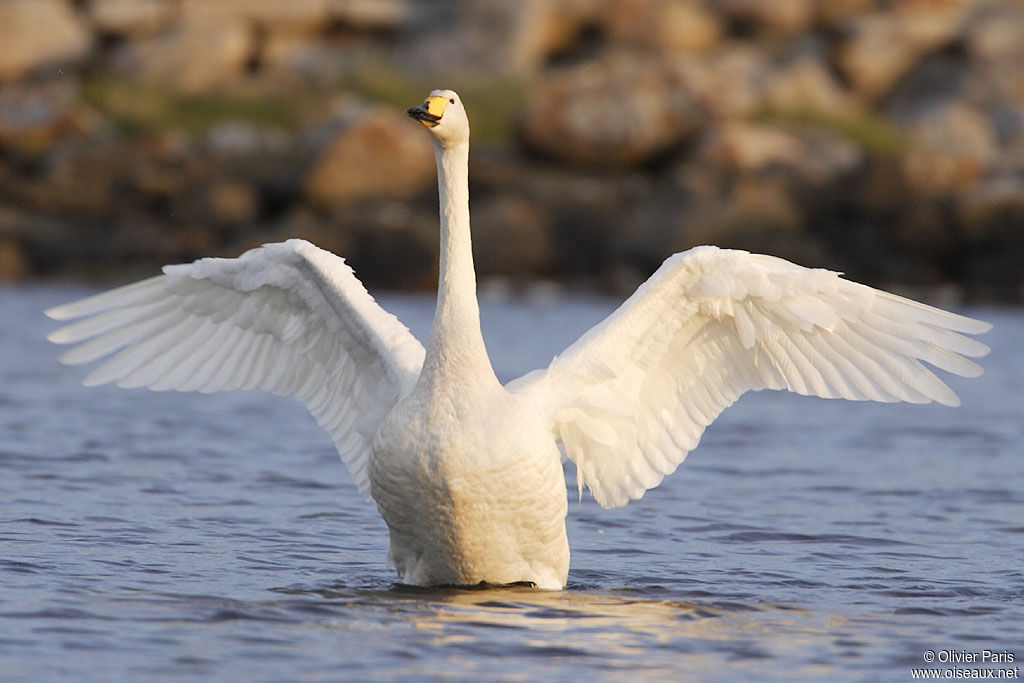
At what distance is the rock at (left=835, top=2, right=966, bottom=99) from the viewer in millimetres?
40719

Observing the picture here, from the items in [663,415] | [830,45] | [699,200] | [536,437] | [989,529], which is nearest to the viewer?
[536,437]

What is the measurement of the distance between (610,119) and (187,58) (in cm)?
1112

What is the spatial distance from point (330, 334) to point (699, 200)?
1821 centimetres

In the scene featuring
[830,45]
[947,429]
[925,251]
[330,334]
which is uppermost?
[830,45]

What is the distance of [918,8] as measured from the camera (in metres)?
42.3

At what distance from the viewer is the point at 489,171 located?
2841 cm

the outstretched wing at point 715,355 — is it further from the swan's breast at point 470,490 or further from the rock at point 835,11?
→ the rock at point 835,11

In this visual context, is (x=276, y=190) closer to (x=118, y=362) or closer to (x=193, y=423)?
(x=193, y=423)

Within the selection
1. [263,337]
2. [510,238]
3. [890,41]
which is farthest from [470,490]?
[890,41]

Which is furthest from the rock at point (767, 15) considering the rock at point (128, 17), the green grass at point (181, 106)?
the rock at point (128, 17)

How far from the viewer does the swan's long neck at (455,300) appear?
8.09 m

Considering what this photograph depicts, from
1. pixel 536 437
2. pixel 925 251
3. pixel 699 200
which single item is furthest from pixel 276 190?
pixel 536 437

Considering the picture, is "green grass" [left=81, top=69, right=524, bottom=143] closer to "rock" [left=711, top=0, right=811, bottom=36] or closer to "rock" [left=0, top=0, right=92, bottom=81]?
"rock" [left=0, top=0, right=92, bottom=81]

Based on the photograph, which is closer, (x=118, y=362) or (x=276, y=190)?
(x=118, y=362)
